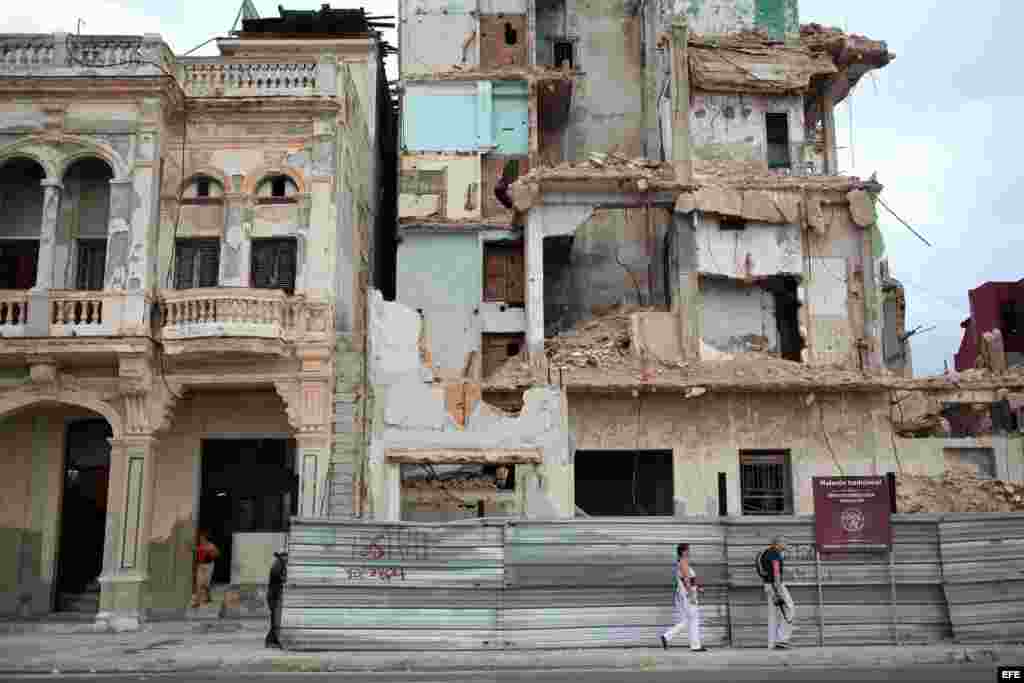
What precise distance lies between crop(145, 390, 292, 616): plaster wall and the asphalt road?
8609 mm

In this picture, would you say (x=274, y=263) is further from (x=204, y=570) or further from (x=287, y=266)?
(x=204, y=570)

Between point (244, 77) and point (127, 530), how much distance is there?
10263 millimetres

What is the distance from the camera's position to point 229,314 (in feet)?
69.2

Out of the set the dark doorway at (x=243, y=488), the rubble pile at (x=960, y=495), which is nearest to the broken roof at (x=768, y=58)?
the rubble pile at (x=960, y=495)

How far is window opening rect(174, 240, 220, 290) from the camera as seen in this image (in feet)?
75.2

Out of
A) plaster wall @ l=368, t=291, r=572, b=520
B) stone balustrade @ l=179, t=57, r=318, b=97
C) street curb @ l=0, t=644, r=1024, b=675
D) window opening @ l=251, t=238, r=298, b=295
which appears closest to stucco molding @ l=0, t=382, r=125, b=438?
window opening @ l=251, t=238, r=298, b=295

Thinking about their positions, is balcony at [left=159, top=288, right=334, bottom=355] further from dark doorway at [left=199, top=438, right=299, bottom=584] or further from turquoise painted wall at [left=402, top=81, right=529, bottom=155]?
turquoise painted wall at [left=402, top=81, right=529, bottom=155]

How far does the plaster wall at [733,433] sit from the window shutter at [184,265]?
974 centimetres

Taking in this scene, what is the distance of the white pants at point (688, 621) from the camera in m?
15.5

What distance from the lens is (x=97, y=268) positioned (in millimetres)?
22812

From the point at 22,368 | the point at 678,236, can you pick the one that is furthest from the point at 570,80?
the point at 22,368

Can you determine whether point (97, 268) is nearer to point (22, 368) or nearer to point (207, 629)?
point (22, 368)

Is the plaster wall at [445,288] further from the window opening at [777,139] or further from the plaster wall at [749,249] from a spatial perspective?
the window opening at [777,139]

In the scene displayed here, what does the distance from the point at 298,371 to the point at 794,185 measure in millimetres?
14768
